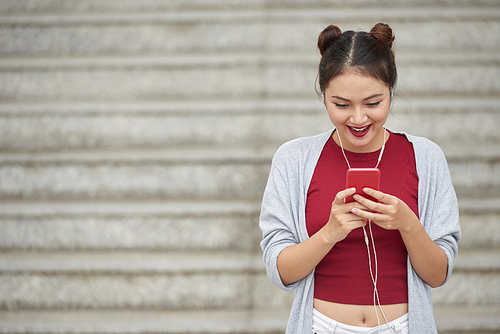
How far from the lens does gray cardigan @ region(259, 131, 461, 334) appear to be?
3.39ft

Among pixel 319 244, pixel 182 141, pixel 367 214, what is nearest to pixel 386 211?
pixel 367 214

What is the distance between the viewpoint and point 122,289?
2.12 m

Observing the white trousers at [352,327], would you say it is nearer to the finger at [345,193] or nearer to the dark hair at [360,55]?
the finger at [345,193]

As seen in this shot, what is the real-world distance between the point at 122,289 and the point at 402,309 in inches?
58.4

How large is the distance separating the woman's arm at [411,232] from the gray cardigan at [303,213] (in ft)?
0.10

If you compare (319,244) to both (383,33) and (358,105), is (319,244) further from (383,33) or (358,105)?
(383,33)

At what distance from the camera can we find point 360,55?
3.25ft

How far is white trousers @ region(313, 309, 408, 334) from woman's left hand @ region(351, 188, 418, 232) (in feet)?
0.84

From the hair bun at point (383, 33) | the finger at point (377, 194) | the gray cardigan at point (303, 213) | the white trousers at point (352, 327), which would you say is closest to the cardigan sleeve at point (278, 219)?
the gray cardigan at point (303, 213)

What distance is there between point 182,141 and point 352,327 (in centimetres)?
170

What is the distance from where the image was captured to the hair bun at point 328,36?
1.06 m

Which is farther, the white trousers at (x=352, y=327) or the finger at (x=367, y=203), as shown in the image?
the white trousers at (x=352, y=327)

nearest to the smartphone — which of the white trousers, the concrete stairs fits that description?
the white trousers

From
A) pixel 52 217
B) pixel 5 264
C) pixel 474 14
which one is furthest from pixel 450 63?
pixel 5 264
